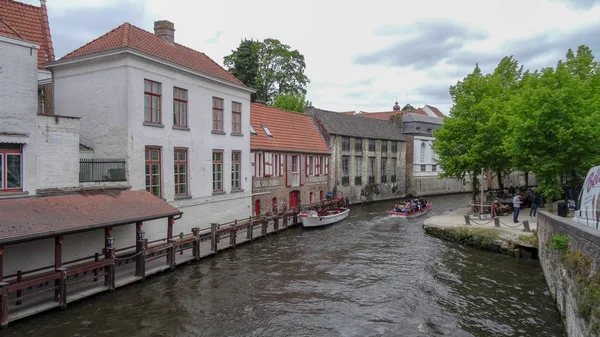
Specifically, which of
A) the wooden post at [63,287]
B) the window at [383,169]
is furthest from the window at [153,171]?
the window at [383,169]

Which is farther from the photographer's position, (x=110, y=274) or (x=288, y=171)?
(x=288, y=171)

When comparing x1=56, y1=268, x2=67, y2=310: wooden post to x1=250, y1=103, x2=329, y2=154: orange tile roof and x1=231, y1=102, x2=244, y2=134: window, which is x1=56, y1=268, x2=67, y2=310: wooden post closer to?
x1=231, y1=102, x2=244, y2=134: window

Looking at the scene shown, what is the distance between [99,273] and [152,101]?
22.8ft

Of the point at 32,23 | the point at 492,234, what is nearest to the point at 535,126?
the point at 492,234

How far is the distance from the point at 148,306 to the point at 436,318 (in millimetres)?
7772

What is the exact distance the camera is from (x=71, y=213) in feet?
39.2

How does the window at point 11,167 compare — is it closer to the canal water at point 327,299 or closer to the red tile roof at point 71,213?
the red tile roof at point 71,213

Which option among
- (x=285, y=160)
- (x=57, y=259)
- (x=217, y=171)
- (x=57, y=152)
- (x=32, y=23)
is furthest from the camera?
(x=285, y=160)

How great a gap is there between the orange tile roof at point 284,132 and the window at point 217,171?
3475 millimetres

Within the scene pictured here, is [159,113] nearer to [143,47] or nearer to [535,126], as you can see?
[143,47]

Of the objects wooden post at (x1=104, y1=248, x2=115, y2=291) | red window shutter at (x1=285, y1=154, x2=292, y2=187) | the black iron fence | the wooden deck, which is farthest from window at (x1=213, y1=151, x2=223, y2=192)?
wooden post at (x1=104, y1=248, x2=115, y2=291)

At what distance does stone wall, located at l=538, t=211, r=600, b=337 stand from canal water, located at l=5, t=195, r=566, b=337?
61 centimetres

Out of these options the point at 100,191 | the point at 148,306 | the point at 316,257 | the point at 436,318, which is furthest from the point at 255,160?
the point at 436,318

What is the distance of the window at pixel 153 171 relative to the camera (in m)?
16.5
